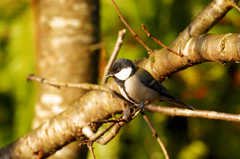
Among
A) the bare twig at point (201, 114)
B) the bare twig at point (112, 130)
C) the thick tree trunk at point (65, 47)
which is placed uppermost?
the thick tree trunk at point (65, 47)

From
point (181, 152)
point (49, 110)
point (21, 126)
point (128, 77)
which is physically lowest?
point (181, 152)

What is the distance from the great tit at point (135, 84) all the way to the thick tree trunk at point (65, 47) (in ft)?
0.75

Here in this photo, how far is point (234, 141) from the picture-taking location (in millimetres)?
1978

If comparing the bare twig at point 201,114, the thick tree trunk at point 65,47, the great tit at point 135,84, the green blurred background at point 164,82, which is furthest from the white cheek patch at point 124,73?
the bare twig at point 201,114

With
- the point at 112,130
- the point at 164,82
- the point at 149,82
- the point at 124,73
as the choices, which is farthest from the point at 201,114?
the point at 164,82

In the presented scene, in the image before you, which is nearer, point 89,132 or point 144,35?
point 89,132

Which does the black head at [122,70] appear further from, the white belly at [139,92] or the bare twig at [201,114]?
the bare twig at [201,114]

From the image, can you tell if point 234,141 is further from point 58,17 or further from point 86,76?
point 58,17

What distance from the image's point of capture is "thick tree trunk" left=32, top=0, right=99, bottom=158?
164cm

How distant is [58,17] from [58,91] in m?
0.40

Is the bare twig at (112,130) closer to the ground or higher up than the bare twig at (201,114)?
higher up

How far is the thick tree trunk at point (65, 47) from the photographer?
1644mm

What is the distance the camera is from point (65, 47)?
1661 mm

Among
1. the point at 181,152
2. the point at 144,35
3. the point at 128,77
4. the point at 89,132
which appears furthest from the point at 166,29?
the point at 89,132
